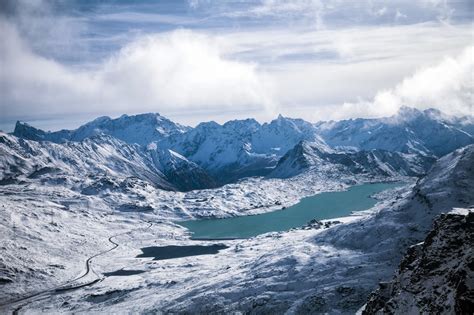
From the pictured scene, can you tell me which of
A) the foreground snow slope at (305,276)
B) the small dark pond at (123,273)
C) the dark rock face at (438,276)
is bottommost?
the small dark pond at (123,273)

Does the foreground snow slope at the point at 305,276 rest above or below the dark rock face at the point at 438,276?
below

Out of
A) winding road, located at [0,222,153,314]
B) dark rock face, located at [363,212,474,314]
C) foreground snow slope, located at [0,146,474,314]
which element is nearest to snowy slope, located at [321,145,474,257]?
foreground snow slope, located at [0,146,474,314]

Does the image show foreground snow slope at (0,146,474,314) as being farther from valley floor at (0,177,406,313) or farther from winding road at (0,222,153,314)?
winding road at (0,222,153,314)

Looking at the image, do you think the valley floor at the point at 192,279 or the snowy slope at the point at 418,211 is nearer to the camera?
the valley floor at the point at 192,279

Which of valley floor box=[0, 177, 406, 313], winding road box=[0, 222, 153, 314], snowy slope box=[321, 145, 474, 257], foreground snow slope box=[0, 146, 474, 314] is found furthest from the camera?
winding road box=[0, 222, 153, 314]

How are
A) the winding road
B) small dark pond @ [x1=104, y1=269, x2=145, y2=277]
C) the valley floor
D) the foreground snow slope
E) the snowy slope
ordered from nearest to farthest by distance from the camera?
the foreground snow slope < the valley floor < the snowy slope < the winding road < small dark pond @ [x1=104, y1=269, x2=145, y2=277]

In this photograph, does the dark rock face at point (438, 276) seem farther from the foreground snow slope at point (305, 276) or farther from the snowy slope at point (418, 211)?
the snowy slope at point (418, 211)

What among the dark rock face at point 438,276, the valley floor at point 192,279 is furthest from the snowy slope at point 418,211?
the dark rock face at point 438,276

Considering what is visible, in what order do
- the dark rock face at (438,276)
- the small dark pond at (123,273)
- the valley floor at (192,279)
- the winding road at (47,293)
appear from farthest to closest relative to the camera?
the small dark pond at (123,273) < the winding road at (47,293) < the valley floor at (192,279) < the dark rock face at (438,276)
